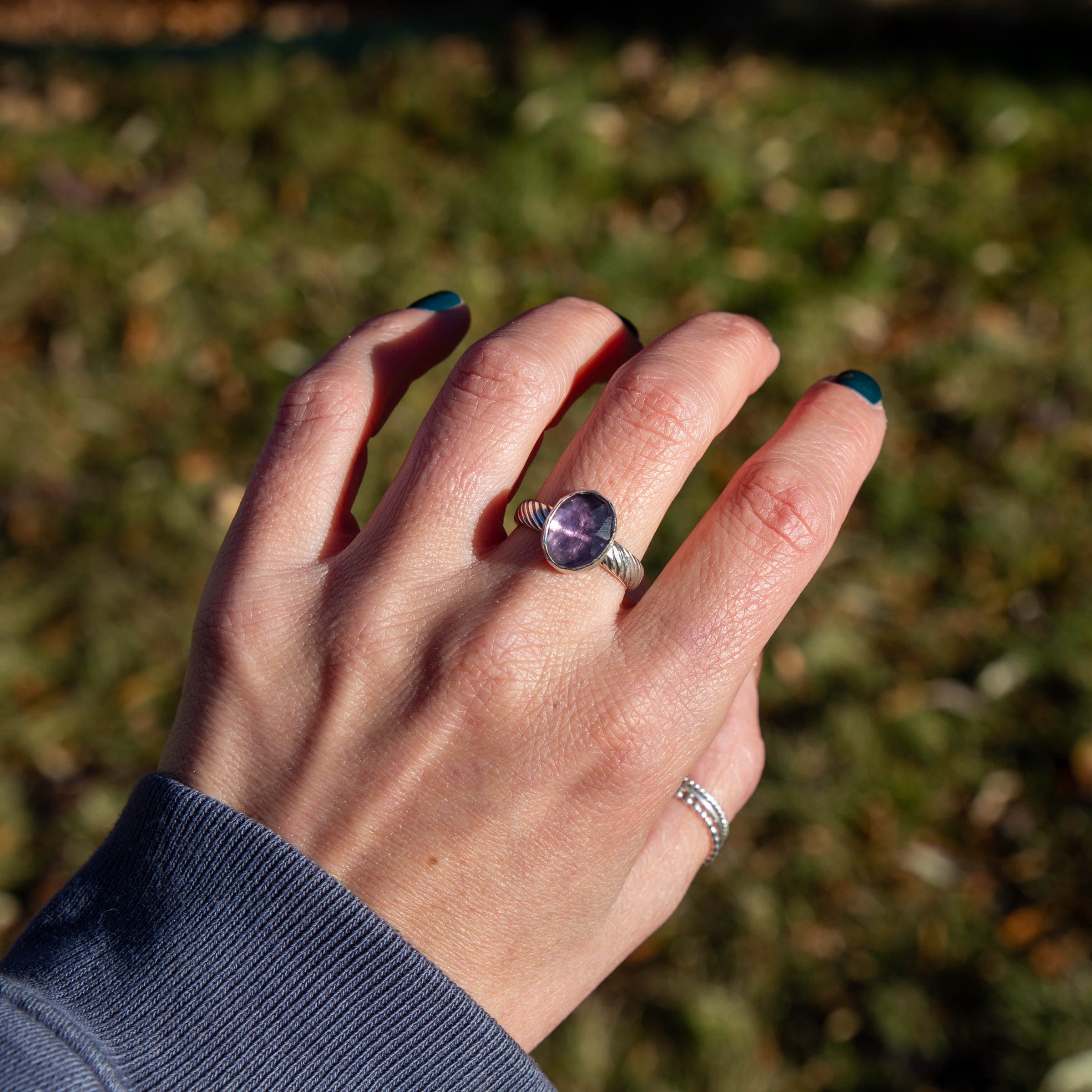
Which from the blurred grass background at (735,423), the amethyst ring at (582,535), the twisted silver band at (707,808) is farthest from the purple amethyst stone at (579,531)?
the blurred grass background at (735,423)

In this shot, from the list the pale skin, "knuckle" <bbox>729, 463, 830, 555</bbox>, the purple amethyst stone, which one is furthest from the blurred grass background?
the purple amethyst stone

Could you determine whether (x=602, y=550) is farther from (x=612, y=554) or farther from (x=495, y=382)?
(x=495, y=382)

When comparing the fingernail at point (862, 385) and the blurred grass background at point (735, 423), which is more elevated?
the fingernail at point (862, 385)

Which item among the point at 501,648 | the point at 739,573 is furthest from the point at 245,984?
the point at 739,573

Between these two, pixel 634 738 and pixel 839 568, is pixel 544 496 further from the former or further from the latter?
pixel 839 568

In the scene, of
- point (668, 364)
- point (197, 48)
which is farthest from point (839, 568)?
point (197, 48)

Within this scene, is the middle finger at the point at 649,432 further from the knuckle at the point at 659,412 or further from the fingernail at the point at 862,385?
the fingernail at the point at 862,385

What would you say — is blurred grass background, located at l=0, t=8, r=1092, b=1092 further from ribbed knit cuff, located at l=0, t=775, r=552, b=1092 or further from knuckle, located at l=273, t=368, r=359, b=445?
knuckle, located at l=273, t=368, r=359, b=445
